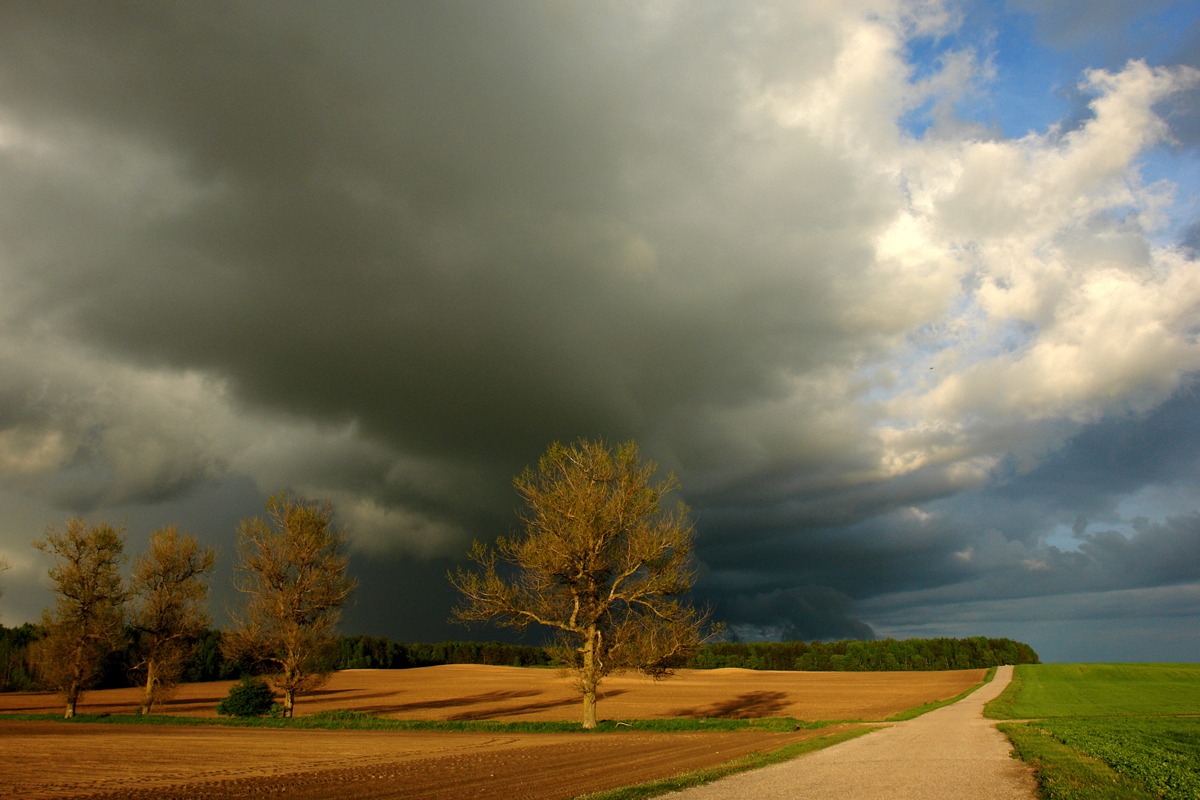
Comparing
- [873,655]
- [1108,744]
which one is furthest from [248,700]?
[873,655]

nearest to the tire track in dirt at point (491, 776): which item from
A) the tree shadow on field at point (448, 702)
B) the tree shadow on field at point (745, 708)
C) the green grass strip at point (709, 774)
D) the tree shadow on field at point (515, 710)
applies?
the green grass strip at point (709, 774)

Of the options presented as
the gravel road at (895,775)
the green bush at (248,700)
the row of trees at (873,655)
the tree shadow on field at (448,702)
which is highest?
the gravel road at (895,775)

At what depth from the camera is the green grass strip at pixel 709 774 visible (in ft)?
44.5

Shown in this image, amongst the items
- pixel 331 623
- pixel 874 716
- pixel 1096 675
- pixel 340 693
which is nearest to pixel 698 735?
pixel 874 716

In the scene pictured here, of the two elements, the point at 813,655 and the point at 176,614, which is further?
the point at 813,655

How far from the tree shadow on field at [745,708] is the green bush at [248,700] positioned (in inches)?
1043

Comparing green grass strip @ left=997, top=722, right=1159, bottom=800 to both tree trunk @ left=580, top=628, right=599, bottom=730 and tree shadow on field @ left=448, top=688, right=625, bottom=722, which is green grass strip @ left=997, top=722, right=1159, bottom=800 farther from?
tree shadow on field @ left=448, top=688, right=625, bottom=722

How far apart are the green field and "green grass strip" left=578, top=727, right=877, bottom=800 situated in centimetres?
635

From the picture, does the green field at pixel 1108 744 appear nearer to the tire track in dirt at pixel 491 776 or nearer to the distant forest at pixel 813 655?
the tire track in dirt at pixel 491 776

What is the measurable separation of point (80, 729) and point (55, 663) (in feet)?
45.2

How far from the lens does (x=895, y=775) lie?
16688mm

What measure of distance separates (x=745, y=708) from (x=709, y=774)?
4164 cm

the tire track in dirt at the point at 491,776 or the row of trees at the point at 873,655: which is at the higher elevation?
the tire track in dirt at the point at 491,776

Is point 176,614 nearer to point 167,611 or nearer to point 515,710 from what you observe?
point 167,611
